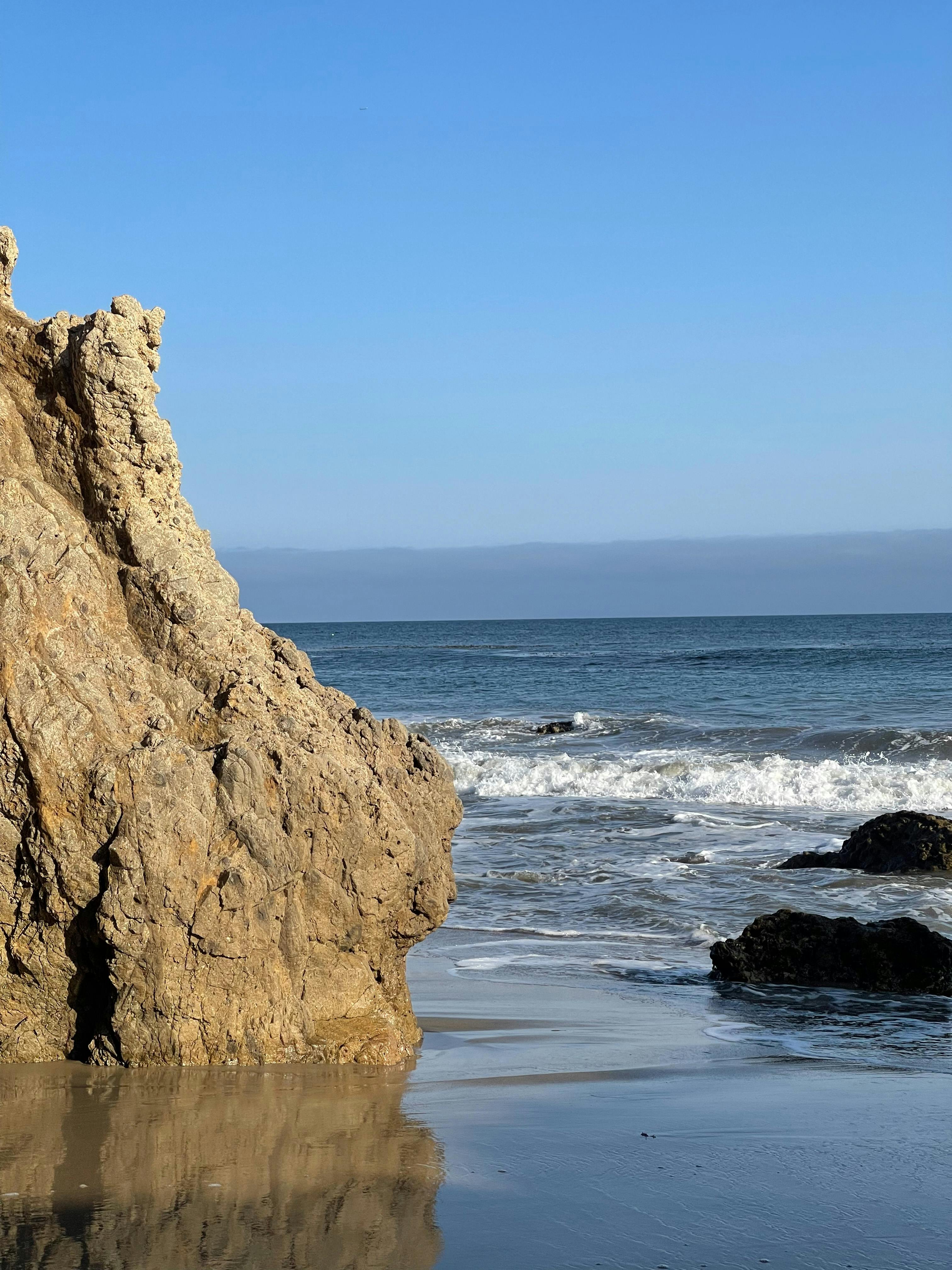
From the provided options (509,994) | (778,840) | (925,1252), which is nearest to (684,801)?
(778,840)

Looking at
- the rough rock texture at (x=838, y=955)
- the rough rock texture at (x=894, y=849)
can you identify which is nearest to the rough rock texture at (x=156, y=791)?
the rough rock texture at (x=838, y=955)

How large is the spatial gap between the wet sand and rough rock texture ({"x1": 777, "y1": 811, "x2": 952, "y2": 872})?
259 inches

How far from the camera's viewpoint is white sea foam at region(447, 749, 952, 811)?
59.9ft

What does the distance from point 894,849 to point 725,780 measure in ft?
23.9

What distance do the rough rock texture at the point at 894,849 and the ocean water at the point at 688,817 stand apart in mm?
251

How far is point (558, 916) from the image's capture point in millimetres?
10562

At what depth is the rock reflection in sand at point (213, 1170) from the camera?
12.0 ft

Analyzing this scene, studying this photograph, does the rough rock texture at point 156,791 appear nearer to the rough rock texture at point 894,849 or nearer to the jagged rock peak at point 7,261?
the jagged rock peak at point 7,261

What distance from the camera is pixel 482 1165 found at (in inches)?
175

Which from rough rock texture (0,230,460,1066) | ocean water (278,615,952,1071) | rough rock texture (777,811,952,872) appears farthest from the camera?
rough rock texture (777,811,952,872)

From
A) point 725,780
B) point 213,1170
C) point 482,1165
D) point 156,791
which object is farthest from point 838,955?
point 725,780

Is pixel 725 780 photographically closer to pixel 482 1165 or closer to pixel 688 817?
pixel 688 817

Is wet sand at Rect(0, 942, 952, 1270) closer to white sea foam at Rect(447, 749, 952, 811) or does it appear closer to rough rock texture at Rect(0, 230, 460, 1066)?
rough rock texture at Rect(0, 230, 460, 1066)

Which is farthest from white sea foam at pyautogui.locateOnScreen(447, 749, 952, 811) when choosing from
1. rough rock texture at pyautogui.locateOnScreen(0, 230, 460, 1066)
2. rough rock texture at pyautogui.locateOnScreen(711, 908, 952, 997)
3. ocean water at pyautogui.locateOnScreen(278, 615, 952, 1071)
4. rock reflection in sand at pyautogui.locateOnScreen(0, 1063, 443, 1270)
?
rock reflection in sand at pyautogui.locateOnScreen(0, 1063, 443, 1270)
